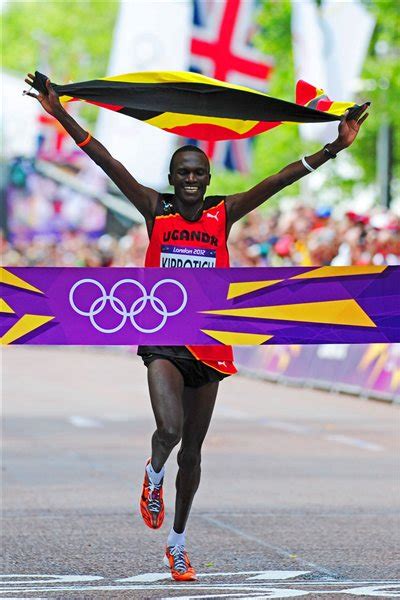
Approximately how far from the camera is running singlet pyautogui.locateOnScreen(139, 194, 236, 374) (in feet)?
29.0

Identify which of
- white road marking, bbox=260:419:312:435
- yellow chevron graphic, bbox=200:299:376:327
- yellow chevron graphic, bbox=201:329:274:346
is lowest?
yellow chevron graphic, bbox=201:329:274:346

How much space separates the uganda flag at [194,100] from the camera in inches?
363

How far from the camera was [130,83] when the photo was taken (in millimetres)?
9320

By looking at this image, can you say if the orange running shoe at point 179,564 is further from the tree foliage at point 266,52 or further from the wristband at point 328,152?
the tree foliage at point 266,52

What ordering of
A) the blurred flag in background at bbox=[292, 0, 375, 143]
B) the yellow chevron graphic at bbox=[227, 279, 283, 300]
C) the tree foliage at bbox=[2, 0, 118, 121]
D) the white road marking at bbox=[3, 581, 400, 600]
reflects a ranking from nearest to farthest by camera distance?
1. the white road marking at bbox=[3, 581, 400, 600]
2. the yellow chevron graphic at bbox=[227, 279, 283, 300]
3. the blurred flag in background at bbox=[292, 0, 375, 143]
4. the tree foliage at bbox=[2, 0, 118, 121]

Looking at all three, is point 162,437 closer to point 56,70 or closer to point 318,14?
point 318,14

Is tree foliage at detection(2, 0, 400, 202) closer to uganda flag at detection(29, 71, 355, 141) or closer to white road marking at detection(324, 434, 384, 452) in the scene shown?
white road marking at detection(324, 434, 384, 452)

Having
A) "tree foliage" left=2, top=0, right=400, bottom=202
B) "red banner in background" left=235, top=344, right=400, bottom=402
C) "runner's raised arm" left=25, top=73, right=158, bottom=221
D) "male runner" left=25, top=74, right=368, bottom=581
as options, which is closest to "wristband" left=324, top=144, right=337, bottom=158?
"male runner" left=25, top=74, right=368, bottom=581

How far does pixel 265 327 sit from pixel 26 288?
122 cm

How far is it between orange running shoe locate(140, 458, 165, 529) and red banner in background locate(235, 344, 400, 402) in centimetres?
1244

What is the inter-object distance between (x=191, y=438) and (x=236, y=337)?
23.3 inches

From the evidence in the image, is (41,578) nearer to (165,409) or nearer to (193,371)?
(165,409)

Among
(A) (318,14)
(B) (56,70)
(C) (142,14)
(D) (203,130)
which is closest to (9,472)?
(D) (203,130)

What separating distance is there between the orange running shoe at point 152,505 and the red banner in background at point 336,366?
490 inches
